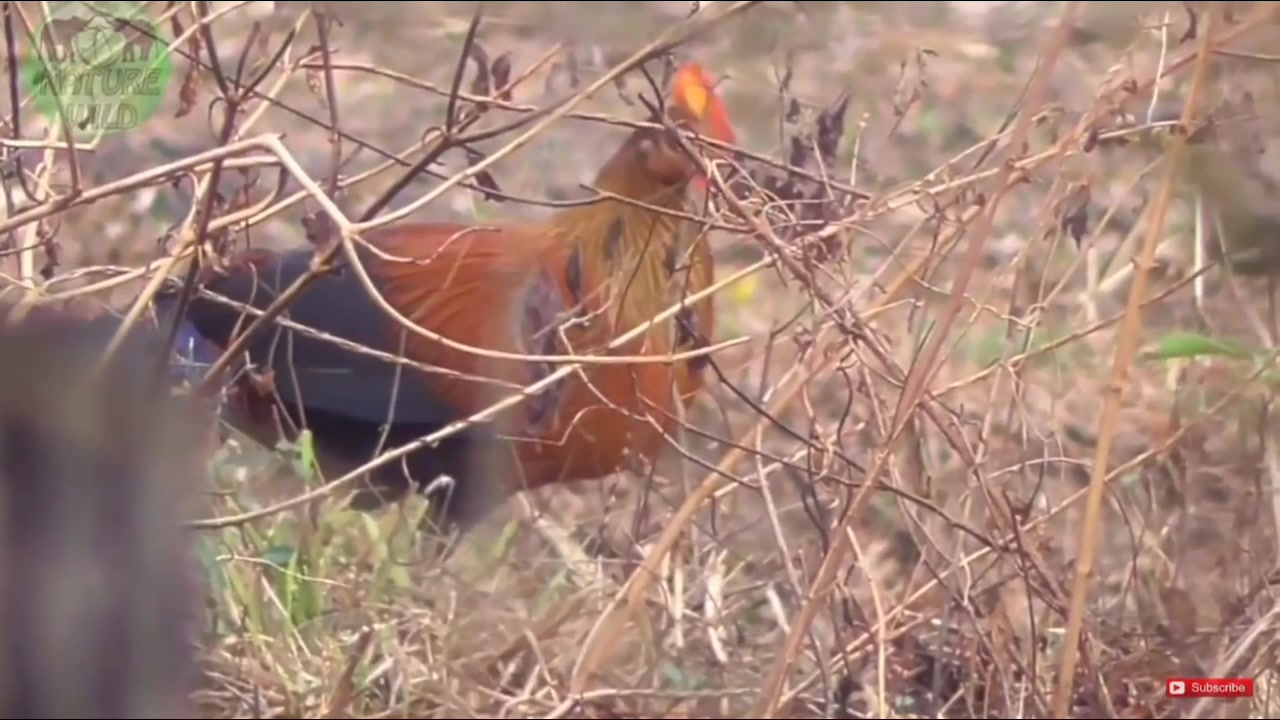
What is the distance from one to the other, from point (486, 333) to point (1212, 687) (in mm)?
1401

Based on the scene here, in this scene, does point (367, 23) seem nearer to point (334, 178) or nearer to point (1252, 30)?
point (334, 178)

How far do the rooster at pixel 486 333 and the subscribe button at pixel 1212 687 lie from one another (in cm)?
83

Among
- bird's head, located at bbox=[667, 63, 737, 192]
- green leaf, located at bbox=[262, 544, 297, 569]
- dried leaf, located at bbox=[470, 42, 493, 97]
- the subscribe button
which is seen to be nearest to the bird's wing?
green leaf, located at bbox=[262, 544, 297, 569]

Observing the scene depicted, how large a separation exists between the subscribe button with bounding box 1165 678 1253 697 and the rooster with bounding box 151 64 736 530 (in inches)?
32.7

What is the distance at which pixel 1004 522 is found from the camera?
2.05m

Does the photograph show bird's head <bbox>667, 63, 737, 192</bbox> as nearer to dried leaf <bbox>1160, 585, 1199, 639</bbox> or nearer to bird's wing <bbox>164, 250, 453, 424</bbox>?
bird's wing <bbox>164, 250, 453, 424</bbox>

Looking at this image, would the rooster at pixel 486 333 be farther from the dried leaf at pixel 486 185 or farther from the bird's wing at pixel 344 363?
the dried leaf at pixel 486 185

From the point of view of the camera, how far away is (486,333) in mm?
3012

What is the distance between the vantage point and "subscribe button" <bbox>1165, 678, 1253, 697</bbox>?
6.27 ft

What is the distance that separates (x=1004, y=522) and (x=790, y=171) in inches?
18.6

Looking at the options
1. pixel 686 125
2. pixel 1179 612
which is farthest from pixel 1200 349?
pixel 686 125

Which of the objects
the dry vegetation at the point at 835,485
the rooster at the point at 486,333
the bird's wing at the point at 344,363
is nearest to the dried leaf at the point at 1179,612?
the dry vegetation at the point at 835,485

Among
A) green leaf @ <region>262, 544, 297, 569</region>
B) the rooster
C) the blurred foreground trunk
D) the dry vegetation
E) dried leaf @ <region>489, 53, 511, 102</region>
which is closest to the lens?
the blurred foreground trunk

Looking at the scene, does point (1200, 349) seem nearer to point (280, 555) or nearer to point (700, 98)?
point (700, 98)
